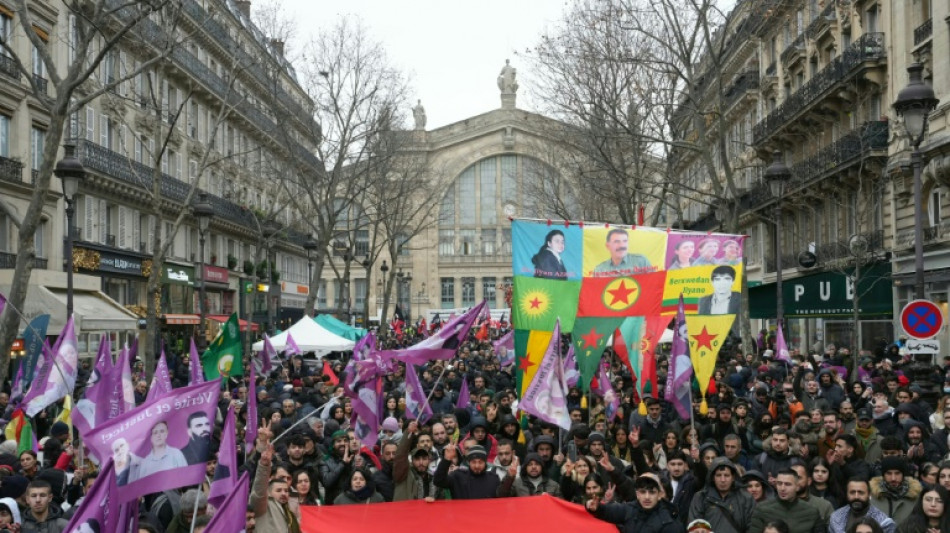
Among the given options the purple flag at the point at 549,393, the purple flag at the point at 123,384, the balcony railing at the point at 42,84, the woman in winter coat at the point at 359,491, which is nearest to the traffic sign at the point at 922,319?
the purple flag at the point at 549,393

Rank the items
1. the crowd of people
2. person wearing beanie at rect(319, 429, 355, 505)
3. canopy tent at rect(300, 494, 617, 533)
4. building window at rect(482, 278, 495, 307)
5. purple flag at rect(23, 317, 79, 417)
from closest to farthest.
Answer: the crowd of people < canopy tent at rect(300, 494, 617, 533) < person wearing beanie at rect(319, 429, 355, 505) < purple flag at rect(23, 317, 79, 417) < building window at rect(482, 278, 495, 307)

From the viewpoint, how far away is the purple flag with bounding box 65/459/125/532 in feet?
18.6

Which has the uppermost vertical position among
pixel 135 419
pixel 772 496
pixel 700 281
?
pixel 700 281

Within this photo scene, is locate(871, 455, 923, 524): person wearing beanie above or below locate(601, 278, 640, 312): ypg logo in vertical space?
below

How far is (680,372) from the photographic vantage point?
11039 mm

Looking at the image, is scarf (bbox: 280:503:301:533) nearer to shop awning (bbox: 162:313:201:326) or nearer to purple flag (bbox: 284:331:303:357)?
purple flag (bbox: 284:331:303:357)

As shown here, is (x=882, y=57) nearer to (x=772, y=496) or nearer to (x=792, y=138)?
(x=792, y=138)

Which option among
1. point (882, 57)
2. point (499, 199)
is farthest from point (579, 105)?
point (499, 199)

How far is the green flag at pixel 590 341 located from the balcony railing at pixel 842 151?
672 inches

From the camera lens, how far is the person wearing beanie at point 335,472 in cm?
947

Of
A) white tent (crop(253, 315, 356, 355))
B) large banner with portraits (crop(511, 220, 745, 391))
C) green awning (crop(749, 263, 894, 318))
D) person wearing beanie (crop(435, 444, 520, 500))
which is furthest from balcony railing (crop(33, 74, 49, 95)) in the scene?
Answer: person wearing beanie (crop(435, 444, 520, 500))

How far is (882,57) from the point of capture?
89.0 feet

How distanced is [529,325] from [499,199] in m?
78.0

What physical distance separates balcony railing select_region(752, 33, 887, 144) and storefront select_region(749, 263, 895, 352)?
5.45 metres
